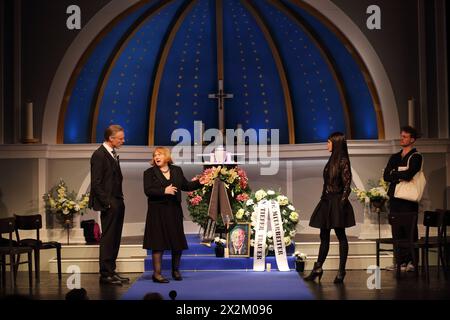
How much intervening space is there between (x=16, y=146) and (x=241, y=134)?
3.81m

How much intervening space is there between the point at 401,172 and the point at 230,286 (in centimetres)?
268

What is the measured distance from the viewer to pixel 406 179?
8852 millimetres

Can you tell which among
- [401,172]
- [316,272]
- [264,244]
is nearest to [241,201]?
[264,244]

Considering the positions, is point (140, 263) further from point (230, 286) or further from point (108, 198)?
point (230, 286)

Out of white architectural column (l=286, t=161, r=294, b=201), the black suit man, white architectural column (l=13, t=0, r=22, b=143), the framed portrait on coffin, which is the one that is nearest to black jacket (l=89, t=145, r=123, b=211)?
the black suit man

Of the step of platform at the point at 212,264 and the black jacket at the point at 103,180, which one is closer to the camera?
the black jacket at the point at 103,180

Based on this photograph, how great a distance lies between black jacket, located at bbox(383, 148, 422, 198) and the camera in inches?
347

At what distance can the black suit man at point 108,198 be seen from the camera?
794cm

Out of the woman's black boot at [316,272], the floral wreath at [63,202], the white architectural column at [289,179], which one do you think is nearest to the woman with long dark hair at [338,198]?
the woman's black boot at [316,272]

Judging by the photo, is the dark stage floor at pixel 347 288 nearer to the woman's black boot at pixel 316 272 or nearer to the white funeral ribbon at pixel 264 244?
the woman's black boot at pixel 316 272

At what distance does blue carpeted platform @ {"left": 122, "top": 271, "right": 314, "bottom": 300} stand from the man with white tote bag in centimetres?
151

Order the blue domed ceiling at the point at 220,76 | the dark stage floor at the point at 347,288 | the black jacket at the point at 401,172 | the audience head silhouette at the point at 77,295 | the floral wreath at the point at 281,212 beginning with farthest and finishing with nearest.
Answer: the blue domed ceiling at the point at 220,76, the floral wreath at the point at 281,212, the black jacket at the point at 401,172, the dark stage floor at the point at 347,288, the audience head silhouette at the point at 77,295

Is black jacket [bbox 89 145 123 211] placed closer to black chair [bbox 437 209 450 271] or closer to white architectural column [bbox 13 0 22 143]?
white architectural column [bbox 13 0 22 143]

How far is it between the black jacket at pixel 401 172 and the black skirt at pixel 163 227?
2.78 m
